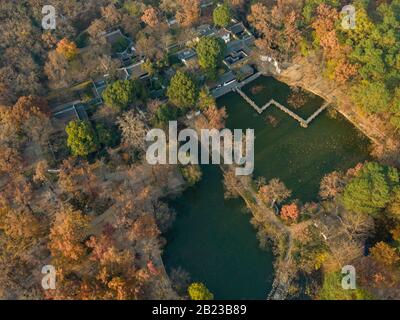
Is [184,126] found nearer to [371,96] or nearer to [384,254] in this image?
[371,96]

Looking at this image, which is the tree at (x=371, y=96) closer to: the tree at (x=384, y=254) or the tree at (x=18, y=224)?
the tree at (x=384, y=254)

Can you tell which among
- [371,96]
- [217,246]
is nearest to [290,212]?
[217,246]

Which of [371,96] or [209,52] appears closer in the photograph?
[371,96]

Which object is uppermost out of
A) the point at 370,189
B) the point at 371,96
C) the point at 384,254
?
the point at 371,96

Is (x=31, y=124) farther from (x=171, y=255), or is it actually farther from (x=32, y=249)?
(x=171, y=255)

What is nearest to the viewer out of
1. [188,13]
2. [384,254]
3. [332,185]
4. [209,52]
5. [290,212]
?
[384,254]

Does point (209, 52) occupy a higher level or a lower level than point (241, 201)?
higher

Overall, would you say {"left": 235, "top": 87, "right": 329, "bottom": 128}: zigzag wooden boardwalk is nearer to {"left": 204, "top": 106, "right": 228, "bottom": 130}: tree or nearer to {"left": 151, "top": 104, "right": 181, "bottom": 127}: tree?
{"left": 204, "top": 106, "right": 228, "bottom": 130}: tree

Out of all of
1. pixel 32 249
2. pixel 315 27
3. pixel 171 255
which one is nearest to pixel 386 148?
pixel 315 27
